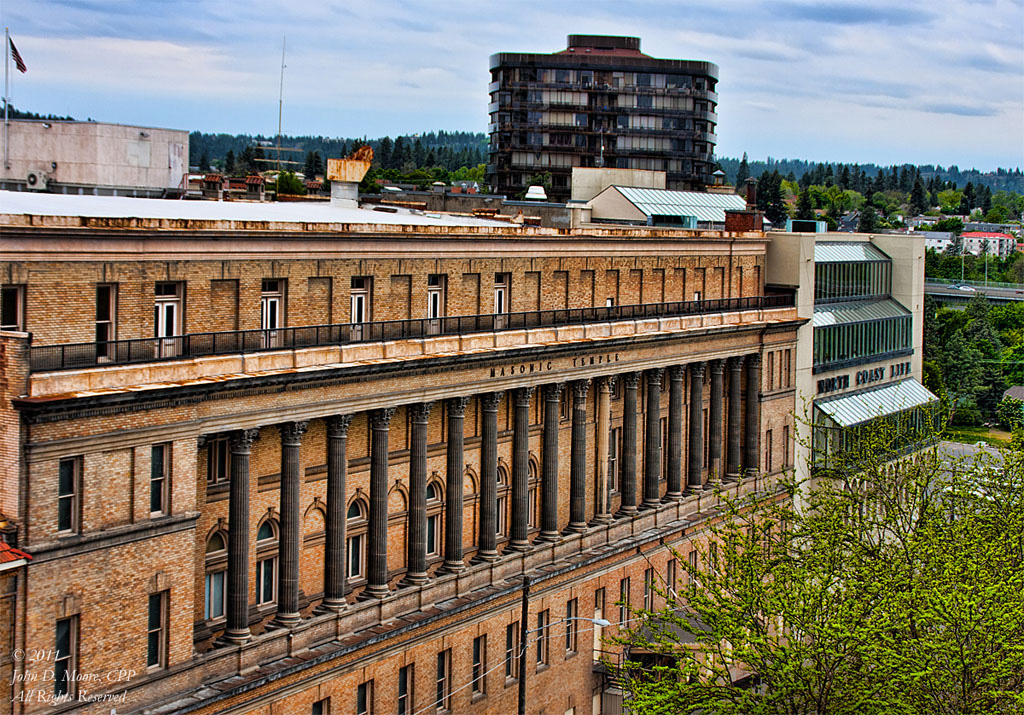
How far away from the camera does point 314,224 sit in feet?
195

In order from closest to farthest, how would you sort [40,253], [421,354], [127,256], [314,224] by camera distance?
[40,253] < [127,256] < [314,224] < [421,354]

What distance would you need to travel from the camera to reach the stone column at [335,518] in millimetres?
59969

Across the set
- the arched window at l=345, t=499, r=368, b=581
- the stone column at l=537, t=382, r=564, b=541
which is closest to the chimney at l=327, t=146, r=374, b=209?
the stone column at l=537, t=382, r=564, b=541

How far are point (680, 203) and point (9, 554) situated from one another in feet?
257

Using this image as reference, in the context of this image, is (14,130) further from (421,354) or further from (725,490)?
(725,490)

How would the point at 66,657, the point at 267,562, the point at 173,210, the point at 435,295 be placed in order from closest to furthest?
the point at 66,657
the point at 267,562
the point at 173,210
the point at 435,295

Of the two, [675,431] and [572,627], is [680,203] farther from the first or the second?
[572,627]

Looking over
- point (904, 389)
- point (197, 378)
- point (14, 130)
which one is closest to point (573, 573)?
point (197, 378)

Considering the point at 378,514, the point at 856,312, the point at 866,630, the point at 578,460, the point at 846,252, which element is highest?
the point at 846,252

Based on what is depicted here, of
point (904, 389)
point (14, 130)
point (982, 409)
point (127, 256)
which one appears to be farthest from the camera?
point (982, 409)

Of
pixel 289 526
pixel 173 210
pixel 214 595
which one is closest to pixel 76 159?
pixel 173 210

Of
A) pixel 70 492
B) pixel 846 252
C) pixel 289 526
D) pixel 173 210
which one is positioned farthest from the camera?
pixel 846 252

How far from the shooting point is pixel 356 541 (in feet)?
210

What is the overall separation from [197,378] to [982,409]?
525 ft
